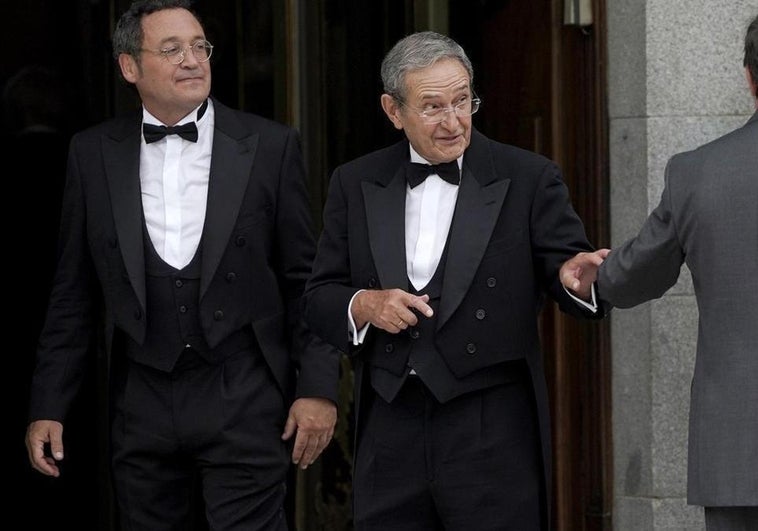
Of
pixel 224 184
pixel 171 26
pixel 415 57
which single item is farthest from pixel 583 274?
pixel 171 26

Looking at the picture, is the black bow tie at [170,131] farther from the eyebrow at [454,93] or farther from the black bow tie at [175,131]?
the eyebrow at [454,93]

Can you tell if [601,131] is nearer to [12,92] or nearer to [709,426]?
[709,426]

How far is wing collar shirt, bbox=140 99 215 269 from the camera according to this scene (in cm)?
575

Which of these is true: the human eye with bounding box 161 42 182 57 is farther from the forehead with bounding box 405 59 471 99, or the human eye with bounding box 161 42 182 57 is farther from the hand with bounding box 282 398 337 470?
the hand with bounding box 282 398 337 470

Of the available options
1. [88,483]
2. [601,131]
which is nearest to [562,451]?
[601,131]

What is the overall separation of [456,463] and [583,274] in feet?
2.09

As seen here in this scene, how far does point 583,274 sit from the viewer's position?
5016 millimetres

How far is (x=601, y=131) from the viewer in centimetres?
661

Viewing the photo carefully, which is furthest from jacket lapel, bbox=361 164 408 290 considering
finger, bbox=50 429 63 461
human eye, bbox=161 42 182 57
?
finger, bbox=50 429 63 461

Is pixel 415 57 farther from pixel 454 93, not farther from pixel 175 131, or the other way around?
pixel 175 131

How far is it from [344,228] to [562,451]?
187cm

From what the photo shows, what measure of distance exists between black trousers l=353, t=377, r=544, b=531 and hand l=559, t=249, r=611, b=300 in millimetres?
360

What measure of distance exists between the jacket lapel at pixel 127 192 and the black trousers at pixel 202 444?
29cm

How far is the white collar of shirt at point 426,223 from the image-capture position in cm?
518
